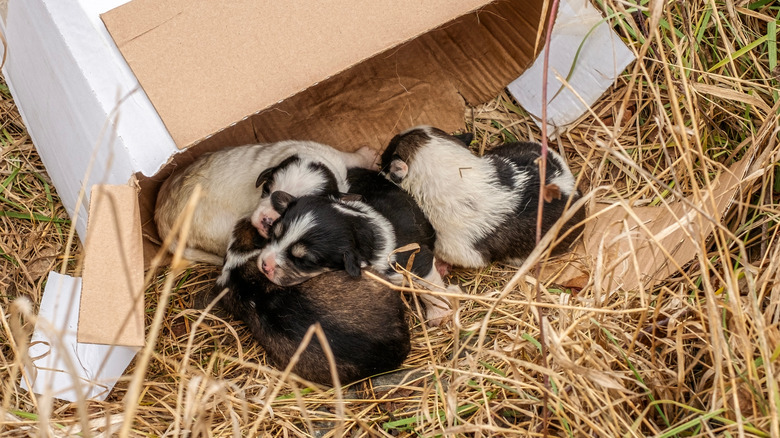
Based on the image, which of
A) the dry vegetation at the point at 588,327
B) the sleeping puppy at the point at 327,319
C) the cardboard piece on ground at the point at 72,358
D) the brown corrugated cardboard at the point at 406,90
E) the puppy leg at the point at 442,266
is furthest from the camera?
the brown corrugated cardboard at the point at 406,90

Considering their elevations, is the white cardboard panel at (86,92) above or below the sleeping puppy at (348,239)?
above

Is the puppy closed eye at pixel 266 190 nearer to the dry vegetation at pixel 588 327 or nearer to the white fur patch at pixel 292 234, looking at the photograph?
the white fur patch at pixel 292 234

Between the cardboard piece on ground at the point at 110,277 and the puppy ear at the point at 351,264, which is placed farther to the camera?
the puppy ear at the point at 351,264

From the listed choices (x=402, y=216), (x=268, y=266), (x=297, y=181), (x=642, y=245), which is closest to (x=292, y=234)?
(x=268, y=266)

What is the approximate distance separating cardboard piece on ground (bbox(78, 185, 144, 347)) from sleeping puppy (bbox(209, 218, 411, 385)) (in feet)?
2.46

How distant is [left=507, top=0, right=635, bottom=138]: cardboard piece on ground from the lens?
3.70 m

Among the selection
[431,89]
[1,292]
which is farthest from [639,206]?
[1,292]

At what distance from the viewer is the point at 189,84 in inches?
104

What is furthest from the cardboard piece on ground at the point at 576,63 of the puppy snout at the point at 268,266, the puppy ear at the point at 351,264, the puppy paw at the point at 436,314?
the puppy snout at the point at 268,266

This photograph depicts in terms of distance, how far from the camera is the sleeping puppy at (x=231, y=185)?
3.59 m

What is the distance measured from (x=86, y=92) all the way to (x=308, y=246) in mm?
1201

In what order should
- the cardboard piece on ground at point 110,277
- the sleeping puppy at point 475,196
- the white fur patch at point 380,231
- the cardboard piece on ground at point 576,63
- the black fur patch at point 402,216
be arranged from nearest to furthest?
the cardboard piece on ground at point 110,277, the white fur patch at point 380,231, the black fur patch at point 402,216, the sleeping puppy at point 475,196, the cardboard piece on ground at point 576,63

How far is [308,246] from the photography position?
10.5ft

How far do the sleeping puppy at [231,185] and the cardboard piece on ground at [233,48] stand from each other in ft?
2.93
